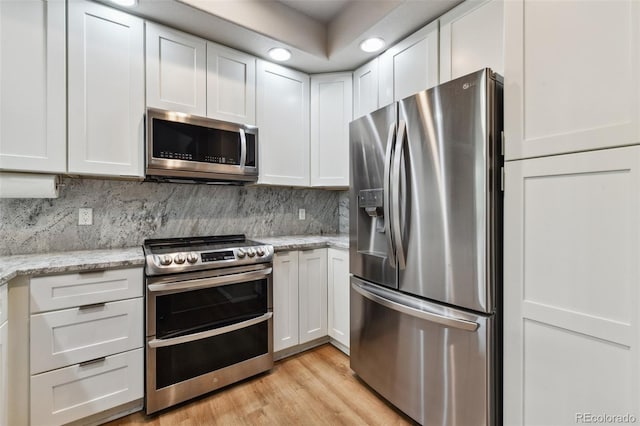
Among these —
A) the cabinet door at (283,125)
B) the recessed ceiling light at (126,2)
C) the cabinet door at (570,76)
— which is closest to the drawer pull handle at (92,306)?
the cabinet door at (283,125)

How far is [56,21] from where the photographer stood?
1.61 metres

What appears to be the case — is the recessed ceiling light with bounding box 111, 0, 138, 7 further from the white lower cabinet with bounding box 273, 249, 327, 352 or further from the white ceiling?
the white lower cabinet with bounding box 273, 249, 327, 352

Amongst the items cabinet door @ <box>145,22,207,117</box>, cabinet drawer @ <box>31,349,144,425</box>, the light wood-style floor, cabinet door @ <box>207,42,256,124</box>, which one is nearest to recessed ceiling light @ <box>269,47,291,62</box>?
cabinet door @ <box>207,42,256,124</box>

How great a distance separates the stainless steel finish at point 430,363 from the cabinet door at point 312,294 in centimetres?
55

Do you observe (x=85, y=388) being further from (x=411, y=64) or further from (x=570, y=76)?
(x=411, y=64)

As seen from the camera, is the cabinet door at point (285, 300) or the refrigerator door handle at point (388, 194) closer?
the refrigerator door handle at point (388, 194)

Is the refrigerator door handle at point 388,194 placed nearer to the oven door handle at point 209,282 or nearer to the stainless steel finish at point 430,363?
the stainless steel finish at point 430,363

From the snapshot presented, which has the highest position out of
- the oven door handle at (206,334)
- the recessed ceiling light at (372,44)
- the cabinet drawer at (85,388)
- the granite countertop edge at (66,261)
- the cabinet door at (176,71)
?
the recessed ceiling light at (372,44)

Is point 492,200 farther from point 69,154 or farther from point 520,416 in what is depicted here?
point 69,154

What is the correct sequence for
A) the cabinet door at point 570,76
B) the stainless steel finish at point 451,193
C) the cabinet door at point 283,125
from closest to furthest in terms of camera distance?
1. the cabinet door at point 570,76
2. the stainless steel finish at point 451,193
3. the cabinet door at point 283,125

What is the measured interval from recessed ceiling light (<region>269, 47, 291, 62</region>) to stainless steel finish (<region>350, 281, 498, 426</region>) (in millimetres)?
1935

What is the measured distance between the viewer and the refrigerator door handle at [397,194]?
1566mm

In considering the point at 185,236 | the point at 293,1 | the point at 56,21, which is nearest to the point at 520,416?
the point at 185,236

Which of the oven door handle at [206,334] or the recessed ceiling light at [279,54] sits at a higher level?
the recessed ceiling light at [279,54]
